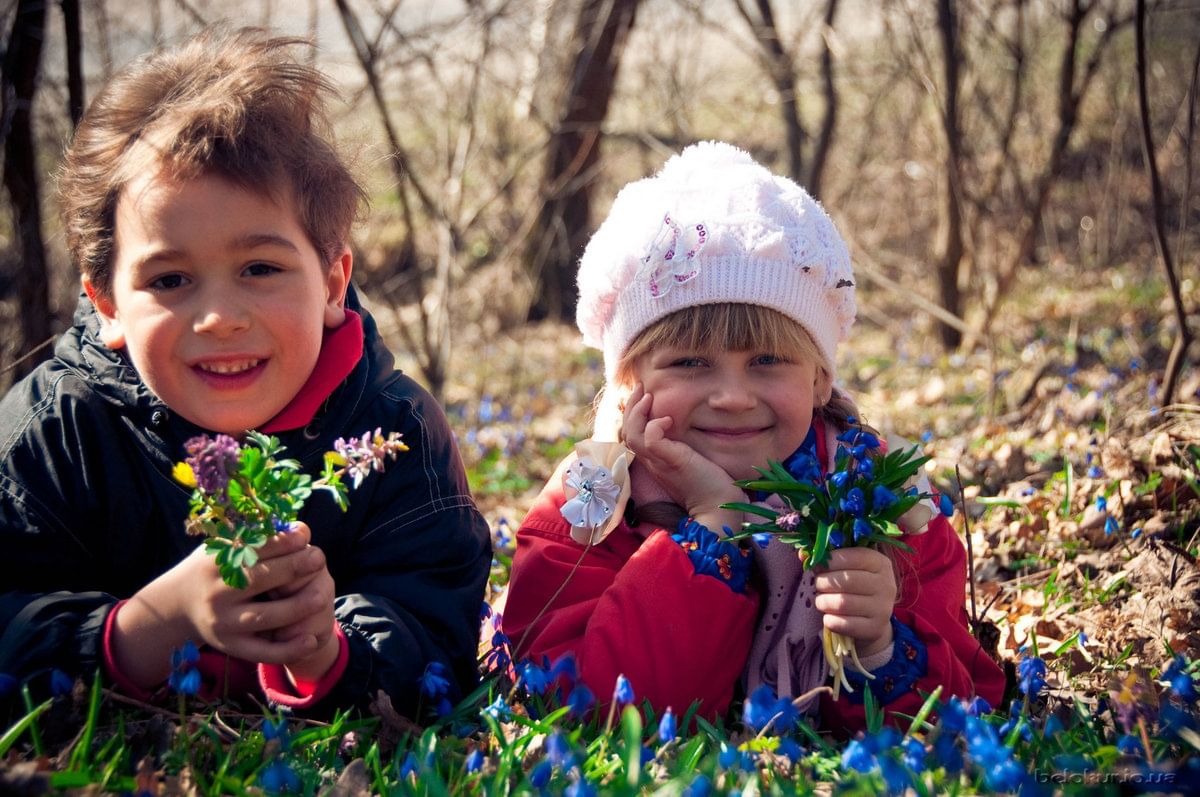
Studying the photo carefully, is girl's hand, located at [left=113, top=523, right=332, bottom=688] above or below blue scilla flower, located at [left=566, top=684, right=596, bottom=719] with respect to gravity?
above

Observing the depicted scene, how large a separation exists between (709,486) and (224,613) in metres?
1.22

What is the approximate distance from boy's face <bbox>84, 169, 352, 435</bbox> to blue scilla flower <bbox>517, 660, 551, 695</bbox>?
0.87 metres

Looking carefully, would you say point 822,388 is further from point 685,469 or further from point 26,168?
point 26,168

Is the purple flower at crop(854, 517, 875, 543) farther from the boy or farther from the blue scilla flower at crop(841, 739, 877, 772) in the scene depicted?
the boy

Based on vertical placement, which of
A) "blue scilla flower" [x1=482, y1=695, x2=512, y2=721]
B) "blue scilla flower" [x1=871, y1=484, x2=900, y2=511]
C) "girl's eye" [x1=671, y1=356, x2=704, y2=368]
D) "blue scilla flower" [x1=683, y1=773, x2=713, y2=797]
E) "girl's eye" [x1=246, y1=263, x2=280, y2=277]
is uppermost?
"girl's eye" [x1=246, y1=263, x2=280, y2=277]

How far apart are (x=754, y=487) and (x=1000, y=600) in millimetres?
1437

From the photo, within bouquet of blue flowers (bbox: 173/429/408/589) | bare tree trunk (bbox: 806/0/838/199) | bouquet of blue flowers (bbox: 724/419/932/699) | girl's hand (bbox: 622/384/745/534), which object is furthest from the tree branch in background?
bare tree trunk (bbox: 806/0/838/199)

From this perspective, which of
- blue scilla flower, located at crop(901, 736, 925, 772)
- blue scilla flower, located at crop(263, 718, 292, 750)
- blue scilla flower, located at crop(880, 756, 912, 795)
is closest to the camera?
blue scilla flower, located at crop(880, 756, 912, 795)

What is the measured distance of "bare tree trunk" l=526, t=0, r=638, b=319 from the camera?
7.35 metres

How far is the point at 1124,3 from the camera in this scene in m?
8.63

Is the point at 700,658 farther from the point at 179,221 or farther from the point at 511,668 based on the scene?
the point at 179,221

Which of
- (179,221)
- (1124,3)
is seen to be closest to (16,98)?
(179,221)

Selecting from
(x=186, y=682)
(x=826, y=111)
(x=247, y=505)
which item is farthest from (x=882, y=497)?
(x=826, y=111)

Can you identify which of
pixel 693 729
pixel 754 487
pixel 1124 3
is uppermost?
pixel 1124 3
